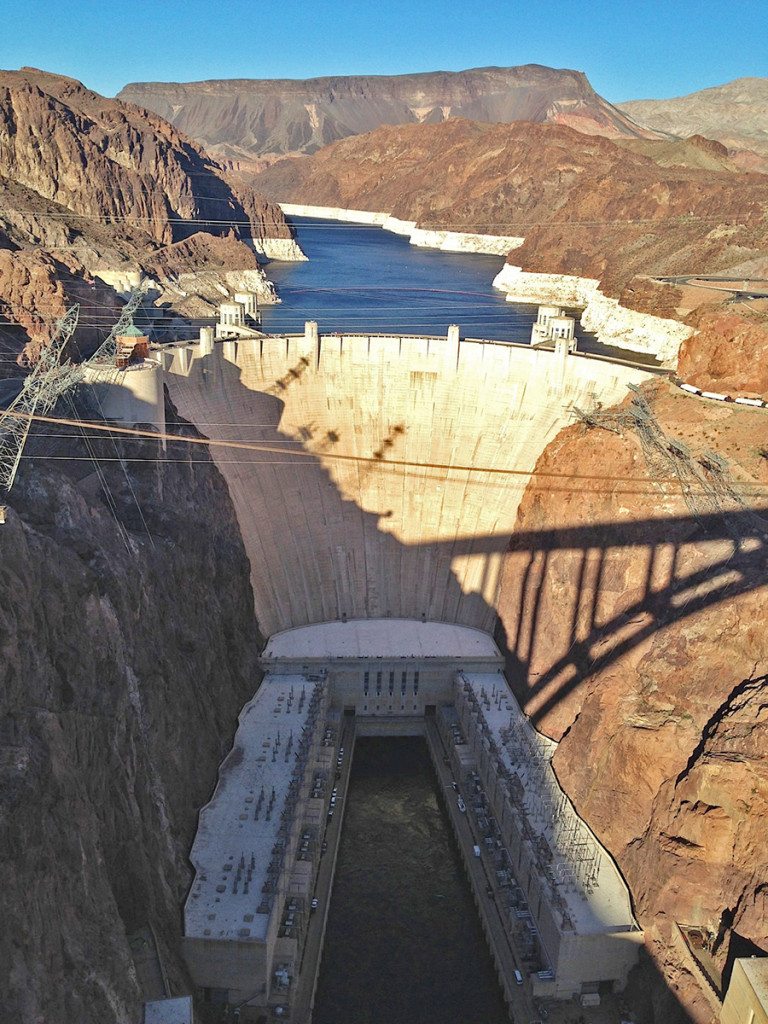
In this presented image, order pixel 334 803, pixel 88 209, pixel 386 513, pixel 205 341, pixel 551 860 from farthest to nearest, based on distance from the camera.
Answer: pixel 88 209, pixel 386 513, pixel 205 341, pixel 334 803, pixel 551 860

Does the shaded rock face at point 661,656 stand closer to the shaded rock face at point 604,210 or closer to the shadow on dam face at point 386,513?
the shadow on dam face at point 386,513

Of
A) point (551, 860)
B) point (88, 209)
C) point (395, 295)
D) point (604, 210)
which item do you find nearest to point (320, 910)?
point (551, 860)

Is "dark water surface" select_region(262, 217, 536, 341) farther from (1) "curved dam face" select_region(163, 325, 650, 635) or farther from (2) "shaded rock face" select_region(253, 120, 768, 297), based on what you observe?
(1) "curved dam face" select_region(163, 325, 650, 635)

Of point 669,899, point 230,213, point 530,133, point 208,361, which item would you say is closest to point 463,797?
point 669,899

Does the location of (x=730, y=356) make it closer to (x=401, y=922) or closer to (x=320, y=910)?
(x=401, y=922)

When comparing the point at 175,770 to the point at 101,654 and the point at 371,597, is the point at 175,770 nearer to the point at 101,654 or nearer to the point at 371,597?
the point at 101,654

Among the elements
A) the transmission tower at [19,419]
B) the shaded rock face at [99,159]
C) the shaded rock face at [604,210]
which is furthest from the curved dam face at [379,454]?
the shaded rock face at [99,159]
